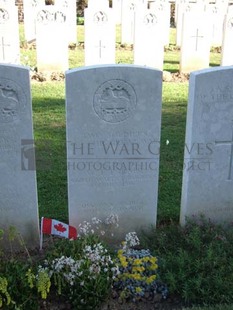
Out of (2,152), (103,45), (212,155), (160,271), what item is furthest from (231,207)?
(103,45)

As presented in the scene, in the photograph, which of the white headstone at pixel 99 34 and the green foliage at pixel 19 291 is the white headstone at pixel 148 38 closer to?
the white headstone at pixel 99 34

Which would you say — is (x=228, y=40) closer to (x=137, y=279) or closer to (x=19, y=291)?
(x=137, y=279)

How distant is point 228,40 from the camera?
10578mm

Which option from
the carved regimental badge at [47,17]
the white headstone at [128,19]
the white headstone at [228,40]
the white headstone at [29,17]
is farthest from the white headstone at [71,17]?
the white headstone at [228,40]

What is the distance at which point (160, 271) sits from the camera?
12.1 ft

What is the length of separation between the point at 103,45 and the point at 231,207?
6.41 meters

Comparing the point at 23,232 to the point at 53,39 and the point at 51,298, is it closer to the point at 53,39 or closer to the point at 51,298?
the point at 51,298

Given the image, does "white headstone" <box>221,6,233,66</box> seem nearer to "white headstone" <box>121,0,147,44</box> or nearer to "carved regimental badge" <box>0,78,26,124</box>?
"white headstone" <box>121,0,147,44</box>

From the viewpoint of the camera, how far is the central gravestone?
3.88 m

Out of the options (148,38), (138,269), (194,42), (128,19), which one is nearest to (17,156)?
(138,269)

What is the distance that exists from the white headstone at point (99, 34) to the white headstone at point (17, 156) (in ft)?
21.3

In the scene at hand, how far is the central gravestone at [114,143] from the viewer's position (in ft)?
12.7

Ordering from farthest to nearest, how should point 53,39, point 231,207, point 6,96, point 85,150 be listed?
point 53,39
point 231,207
point 85,150
point 6,96

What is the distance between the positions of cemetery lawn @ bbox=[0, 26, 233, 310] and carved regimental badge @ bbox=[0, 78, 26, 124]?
49.9 inches
